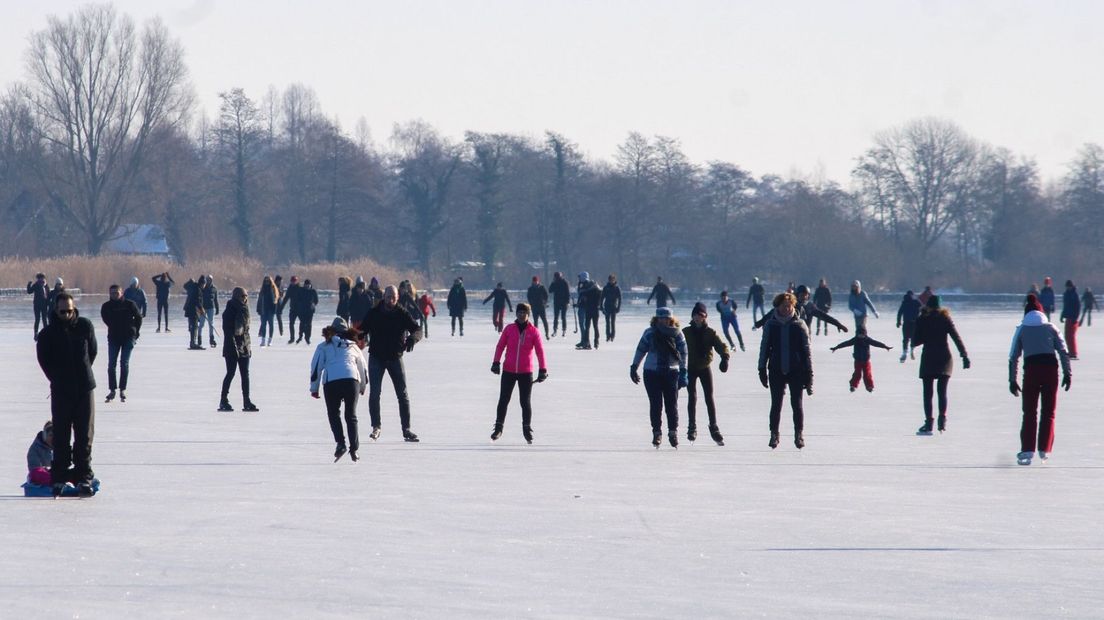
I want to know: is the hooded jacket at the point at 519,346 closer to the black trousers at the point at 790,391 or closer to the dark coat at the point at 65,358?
the black trousers at the point at 790,391

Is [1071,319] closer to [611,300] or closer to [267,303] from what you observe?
[611,300]

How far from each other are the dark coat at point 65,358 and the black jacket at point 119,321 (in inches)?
262

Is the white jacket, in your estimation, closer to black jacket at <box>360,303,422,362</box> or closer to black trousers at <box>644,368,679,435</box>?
black jacket at <box>360,303,422,362</box>

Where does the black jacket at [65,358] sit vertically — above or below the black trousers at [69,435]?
above

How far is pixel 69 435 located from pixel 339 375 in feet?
7.90

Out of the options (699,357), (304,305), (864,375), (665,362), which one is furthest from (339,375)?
(304,305)

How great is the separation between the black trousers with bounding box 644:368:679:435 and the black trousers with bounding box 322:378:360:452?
2358 mm

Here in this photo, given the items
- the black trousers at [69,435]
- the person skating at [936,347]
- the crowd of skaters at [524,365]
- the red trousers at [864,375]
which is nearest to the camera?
the black trousers at [69,435]

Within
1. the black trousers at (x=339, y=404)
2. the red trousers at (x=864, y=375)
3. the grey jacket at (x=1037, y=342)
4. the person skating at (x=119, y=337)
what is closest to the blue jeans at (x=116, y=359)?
the person skating at (x=119, y=337)

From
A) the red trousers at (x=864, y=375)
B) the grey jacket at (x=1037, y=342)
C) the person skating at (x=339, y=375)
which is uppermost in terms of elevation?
the grey jacket at (x=1037, y=342)

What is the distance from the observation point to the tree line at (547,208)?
76.2 meters

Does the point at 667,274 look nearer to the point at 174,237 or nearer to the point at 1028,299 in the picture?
the point at 174,237

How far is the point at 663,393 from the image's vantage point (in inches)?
470

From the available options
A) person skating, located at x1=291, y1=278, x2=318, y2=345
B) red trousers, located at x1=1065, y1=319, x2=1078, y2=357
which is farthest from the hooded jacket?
person skating, located at x1=291, y1=278, x2=318, y2=345
